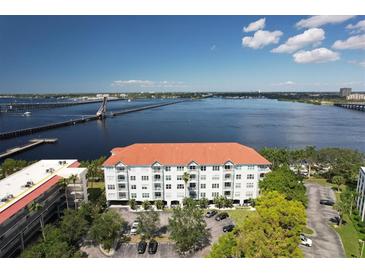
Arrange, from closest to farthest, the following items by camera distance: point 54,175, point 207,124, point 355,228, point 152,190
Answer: point 355,228, point 54,175, point 152,190, point 207,124

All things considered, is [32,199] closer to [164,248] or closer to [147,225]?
[147,225]

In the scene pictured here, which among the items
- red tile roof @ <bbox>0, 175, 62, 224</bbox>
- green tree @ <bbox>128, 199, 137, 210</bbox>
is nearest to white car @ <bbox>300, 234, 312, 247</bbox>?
green tree @ <bbox>128, 199, 137, 210</bbox>

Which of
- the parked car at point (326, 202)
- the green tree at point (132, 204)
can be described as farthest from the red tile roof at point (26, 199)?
the parked car at point (326, 202)

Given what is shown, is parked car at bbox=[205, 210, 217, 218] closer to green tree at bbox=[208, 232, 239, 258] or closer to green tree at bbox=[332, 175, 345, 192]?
green tree at bbox=[208, 232, 239, 258]

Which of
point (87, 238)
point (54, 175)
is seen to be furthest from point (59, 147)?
point (87, 238)

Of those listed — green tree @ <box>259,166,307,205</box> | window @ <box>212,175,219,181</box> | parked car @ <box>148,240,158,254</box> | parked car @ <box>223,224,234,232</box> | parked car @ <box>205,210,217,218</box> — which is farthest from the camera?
window @ <box>212,175,219,181</box>

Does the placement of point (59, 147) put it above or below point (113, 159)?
below

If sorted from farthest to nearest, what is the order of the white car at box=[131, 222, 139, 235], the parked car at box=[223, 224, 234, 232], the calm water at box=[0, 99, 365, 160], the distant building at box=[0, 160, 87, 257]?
the calm water at box=[0, 99, 365, 160]
the parked car at box=[223, 224, 234, 232]
the white car at box=[131, 222, 139, 235]
the distant building at box=[0, 160, 87, 257]

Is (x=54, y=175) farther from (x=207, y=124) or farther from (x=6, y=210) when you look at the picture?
(x=207, y=124)
